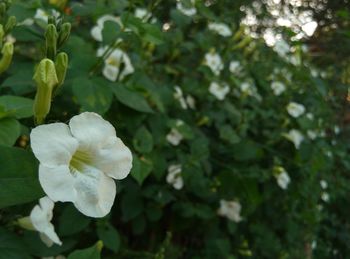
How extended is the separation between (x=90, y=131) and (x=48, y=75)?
101 mm

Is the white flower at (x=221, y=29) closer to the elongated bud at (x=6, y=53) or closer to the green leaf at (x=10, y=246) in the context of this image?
the elongated bud at (x=6, y=53)

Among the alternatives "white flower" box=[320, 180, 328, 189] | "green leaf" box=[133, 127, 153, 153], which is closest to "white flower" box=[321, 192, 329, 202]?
"white flower" box=[320, 180, 328, 189]

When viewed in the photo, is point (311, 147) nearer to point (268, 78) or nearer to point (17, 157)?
point (268, 78)

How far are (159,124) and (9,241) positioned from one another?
987 mm

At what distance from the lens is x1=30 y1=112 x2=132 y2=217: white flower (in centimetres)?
69

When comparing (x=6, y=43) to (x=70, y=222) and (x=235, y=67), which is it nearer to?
(x=70, y=222)

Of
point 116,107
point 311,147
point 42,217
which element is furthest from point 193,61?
point 42,217

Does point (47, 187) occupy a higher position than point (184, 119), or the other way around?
point (47, 187)

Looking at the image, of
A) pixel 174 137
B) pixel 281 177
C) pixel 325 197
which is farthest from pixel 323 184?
pixel 174 137

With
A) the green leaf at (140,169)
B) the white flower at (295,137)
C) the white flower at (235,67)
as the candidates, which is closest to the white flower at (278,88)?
the white flower at (235,67)

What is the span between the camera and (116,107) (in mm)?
1531

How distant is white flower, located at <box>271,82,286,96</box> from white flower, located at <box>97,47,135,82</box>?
134cm

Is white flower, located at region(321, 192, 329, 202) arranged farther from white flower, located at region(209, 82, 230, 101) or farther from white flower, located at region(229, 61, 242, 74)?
white flower, located at region(209, 82, 230, 101)

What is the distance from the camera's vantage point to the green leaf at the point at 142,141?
155cm
